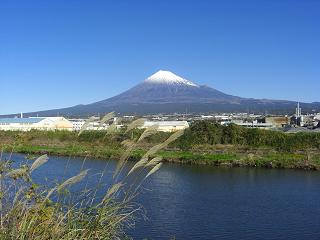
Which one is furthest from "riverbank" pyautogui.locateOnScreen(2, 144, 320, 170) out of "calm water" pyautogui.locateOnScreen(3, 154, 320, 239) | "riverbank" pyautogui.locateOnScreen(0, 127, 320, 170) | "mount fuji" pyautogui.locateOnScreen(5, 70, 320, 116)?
"mount fuji" pyautogui.locateOnScreen(5, 70, 320, 116)

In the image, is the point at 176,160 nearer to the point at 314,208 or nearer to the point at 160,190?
the point at 160,190

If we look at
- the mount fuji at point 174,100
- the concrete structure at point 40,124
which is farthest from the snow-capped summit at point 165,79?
the concrete structure at point 40,124


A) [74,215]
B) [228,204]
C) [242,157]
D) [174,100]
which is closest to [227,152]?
[242,157]

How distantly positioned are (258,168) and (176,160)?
3595 millimetres

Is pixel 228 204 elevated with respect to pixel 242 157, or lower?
lower

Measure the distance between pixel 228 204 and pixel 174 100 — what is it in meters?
87.0

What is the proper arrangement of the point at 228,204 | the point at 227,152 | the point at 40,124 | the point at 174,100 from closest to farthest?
the point at 228,204 < the point at 227,152 < the point at 40,124 < the point at 174,100

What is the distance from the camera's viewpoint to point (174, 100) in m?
97.5

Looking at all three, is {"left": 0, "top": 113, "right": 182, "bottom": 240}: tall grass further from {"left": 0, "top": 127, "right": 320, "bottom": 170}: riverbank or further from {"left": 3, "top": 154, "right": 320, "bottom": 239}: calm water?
{"left": 0, "top": 127, "right": 320, "bottom": 170}: riverbank

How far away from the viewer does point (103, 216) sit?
219 cm

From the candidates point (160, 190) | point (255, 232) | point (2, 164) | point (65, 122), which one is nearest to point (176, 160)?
point (160, 190)

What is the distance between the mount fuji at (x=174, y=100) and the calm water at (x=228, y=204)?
65.1 metres

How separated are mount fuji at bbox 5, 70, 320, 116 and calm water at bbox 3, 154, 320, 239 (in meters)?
65.1

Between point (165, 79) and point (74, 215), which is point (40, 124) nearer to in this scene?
point (74, 215)
